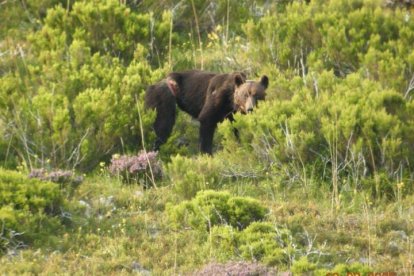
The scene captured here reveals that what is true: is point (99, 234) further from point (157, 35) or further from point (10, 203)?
point (157, 35)

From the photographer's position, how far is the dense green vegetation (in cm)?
792

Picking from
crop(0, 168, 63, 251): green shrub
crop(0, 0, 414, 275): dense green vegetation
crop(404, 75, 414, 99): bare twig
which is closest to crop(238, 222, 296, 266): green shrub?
crop(0, 0, 414, 275): dense green vegetation

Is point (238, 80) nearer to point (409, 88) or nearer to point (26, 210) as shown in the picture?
point (409, 88)

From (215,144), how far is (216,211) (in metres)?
3.73

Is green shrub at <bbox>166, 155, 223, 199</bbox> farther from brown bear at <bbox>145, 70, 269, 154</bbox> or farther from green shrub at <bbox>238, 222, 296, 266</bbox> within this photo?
brown bear at <bbox>145, 70, 269, 154</bbox>

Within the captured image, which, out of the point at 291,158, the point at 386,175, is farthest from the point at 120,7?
the point at 386,175

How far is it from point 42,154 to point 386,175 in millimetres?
3551

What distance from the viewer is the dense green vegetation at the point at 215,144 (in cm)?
792

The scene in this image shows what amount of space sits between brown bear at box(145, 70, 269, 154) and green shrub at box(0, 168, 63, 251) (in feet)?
10.1

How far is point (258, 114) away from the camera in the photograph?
1072 cm

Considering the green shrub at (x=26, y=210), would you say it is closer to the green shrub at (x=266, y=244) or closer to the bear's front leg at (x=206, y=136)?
the green shrub at (x=266, y=244)

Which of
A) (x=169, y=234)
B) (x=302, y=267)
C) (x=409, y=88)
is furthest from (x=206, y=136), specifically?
(x=302, y=267)

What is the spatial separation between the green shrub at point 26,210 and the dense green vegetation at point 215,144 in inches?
0.7

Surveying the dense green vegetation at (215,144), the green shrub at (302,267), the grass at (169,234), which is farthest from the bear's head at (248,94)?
the green shrub at (302,267)
